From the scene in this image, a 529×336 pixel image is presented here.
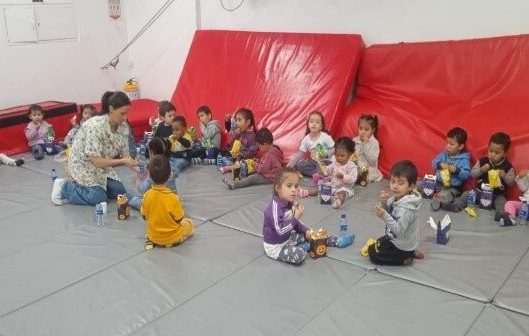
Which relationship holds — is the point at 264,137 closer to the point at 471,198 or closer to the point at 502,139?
the point at 471,198

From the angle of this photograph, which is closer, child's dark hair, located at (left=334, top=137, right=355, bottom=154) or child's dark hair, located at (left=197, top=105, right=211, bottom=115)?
child's dark hair, located at (left=334, top=137, right=355, bottom=154)

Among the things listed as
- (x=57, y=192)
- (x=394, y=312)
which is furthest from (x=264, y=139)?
(x=394, y=312)

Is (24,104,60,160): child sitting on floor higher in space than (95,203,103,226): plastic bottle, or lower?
higher

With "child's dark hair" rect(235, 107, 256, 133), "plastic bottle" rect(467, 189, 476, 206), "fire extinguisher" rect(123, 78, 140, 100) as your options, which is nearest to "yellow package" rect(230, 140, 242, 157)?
"child's dark hair" rect(235, 107, 256, 133)

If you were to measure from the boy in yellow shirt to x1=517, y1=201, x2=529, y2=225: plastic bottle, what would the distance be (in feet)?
9.44

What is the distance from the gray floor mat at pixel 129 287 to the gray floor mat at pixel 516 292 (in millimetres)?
1714

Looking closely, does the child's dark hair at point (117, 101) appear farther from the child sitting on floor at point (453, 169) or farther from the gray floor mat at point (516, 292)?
the gray floor mat at point (516, 292)

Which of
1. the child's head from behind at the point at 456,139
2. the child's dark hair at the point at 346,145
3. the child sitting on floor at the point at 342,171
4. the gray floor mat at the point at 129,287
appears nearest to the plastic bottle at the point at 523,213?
the child's head from behind at the point at 456,139

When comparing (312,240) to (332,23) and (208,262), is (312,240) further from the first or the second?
(332,23)

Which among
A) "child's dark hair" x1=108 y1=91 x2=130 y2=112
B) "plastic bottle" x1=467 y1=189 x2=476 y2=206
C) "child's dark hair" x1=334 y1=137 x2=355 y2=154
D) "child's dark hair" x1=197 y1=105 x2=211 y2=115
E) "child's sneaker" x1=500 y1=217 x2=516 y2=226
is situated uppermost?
"child's dark hair" x1=108 y1=91 x2=130 y2=112

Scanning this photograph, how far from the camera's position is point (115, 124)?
4750 millimetres

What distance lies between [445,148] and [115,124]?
3.30 m

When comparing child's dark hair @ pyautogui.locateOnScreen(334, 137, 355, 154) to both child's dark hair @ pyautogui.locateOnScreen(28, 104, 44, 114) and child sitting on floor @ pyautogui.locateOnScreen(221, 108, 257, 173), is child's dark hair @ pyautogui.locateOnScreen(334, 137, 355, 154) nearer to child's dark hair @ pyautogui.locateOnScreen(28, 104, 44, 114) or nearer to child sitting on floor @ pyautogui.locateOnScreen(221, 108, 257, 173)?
child sitting on floor @ pyautogui.locateOnScreen(221, 108, 257, 173)

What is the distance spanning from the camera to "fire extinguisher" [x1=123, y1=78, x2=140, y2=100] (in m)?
8.55
